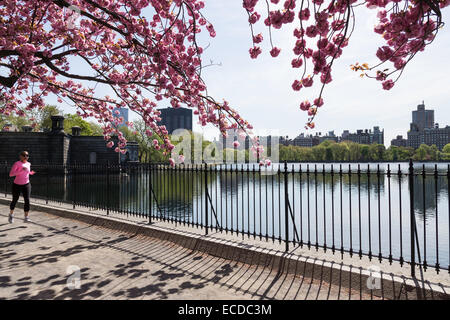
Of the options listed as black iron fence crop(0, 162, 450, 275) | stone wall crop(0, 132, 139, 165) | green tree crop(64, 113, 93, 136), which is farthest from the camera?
green tree crop(64, 113, 93, 136)

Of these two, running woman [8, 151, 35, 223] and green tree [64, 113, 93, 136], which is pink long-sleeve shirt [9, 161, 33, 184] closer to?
running woman [8, 151, 35, 223]

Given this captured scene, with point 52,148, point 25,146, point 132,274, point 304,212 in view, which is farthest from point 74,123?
point 132,274

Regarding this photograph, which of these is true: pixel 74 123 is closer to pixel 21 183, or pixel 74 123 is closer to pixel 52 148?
pixel 52 148

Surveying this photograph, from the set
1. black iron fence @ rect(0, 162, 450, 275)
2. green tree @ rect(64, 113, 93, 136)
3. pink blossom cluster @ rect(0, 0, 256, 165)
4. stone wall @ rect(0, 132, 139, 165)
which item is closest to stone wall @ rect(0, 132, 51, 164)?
stone wall @ rect(0, 132, 139, 165)

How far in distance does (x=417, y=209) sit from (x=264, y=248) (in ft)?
73.4

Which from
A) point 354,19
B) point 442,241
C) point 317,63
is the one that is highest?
point 354,19

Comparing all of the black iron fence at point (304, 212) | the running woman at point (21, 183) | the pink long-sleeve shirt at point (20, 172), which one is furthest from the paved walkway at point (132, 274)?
the pink long-sleeve shirt at point (20, 172)

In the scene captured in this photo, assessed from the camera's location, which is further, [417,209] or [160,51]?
[417,209]

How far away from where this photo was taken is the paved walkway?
15.5ft

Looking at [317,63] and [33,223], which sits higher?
[317,63]

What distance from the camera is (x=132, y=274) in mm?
5543
